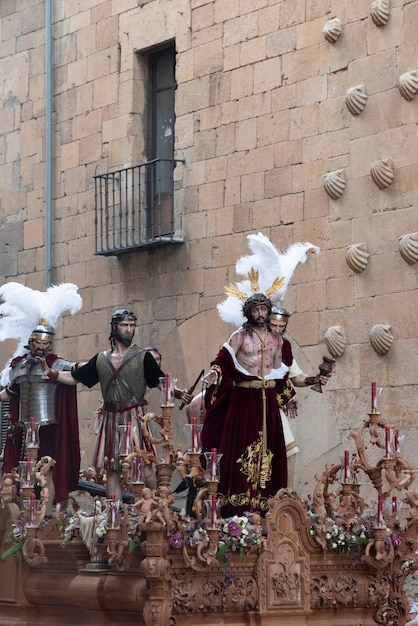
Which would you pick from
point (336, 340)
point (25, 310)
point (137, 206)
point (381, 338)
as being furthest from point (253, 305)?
point (137, 206)

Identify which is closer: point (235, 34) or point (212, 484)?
point (212, 484)

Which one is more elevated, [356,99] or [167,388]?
[356,99]

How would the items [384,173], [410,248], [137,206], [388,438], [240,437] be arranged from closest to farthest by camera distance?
[388,438], [240,437], [410,248], [384,173], [137,206]

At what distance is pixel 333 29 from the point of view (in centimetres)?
1279

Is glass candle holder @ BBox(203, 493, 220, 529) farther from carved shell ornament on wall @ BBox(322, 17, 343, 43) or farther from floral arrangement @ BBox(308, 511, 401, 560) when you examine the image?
carved shell ornament on wall @ BBox(322, 17, 343, 43)

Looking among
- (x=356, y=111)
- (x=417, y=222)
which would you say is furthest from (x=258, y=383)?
(x=356, y=111)

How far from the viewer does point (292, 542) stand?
895cm

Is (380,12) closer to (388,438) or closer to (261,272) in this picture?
(261,272)

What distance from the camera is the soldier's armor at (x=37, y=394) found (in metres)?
11.3

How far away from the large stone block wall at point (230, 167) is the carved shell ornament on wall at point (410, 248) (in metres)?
0.10

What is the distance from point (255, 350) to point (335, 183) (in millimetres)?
3104

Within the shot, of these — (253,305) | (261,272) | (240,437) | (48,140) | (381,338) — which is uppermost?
(48,140)

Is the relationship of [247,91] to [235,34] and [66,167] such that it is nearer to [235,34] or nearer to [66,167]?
[235,34]

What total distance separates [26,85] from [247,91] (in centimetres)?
388
